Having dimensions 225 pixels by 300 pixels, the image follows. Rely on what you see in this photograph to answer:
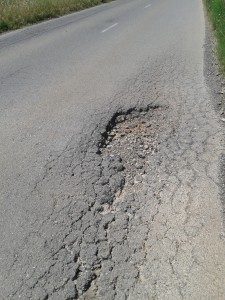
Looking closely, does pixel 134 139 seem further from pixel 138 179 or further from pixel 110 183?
pixel 110 183

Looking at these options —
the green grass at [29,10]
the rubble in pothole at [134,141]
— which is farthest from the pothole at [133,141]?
the green grass at [29,10]

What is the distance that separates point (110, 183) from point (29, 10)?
1109 centimetres

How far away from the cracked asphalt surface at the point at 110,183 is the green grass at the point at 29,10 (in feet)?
15.5

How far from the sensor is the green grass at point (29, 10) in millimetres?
11241

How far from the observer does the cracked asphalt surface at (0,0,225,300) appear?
2465 mm

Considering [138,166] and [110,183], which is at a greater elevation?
[110,183]

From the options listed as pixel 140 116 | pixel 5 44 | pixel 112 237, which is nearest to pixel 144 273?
pixel 112 237

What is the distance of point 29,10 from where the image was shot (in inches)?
492

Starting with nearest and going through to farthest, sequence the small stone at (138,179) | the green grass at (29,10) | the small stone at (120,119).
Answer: the small stone at (138,179), the small stone at (120,119), the green grass at (29,10)

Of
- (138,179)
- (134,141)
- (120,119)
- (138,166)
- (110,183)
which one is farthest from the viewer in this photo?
(120,119)

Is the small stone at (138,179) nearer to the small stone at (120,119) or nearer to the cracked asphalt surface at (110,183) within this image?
the cracked asphalt surface at (110,183)

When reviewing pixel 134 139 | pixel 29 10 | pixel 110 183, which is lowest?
pixel 134 139

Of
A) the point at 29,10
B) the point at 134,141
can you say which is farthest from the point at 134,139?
the point at 29,10

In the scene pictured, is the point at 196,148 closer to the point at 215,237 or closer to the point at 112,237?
the point at 215,237
